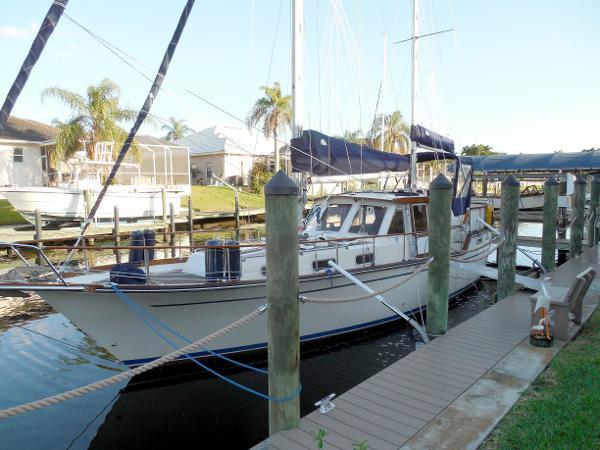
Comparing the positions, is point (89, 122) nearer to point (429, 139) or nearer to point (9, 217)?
point (9, 217)

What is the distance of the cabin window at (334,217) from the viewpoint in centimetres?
984

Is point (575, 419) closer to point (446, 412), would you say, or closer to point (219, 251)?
point (446, 412)

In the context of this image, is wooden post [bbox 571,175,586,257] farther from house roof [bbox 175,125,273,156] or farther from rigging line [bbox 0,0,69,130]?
house roof [bbox 175,125,273,156]

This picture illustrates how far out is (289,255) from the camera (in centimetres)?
375

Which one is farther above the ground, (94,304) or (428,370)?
(94,304)

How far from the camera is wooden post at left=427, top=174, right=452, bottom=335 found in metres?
6.20

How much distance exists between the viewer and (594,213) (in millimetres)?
14039

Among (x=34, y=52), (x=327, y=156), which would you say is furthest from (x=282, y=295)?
(x=327, y=156)

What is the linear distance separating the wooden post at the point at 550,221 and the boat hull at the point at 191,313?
5.13 m

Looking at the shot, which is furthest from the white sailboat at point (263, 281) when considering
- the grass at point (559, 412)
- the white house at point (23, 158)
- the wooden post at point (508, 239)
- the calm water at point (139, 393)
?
the white house at point (23, 158)

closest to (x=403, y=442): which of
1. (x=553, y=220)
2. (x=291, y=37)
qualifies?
(x=291, y=37)

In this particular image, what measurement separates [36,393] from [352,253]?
5.70 m

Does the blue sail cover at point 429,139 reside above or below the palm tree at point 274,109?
below

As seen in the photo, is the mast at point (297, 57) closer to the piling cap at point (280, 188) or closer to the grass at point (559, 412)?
the piling cap at point (280, 188)
